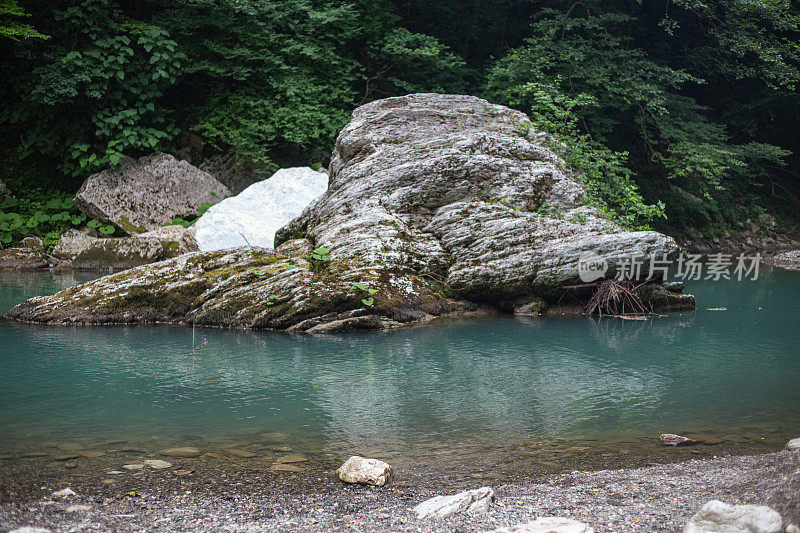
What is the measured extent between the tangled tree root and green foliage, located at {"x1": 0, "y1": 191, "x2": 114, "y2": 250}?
40.6ft

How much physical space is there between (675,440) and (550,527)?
2.36 metres

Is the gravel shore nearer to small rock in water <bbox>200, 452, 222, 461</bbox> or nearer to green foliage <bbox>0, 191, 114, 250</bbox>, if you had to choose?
small rock in water <bbox>200, 452, 222, 461</bbox>

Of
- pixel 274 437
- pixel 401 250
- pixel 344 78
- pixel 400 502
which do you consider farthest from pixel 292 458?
pixel 344 78

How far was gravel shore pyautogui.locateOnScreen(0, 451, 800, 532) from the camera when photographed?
3.18m

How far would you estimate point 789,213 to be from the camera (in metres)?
23.4

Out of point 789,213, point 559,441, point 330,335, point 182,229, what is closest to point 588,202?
point 330,335

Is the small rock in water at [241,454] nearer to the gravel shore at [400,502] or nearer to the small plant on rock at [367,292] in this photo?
the gravel shore at [400,502]

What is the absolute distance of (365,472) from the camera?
3.92 meters

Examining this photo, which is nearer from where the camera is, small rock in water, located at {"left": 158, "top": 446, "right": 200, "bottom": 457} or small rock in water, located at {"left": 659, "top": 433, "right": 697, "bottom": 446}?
small rock in water, located at {"left": 158, "top": 446, "right": 200, "bottom": 457}

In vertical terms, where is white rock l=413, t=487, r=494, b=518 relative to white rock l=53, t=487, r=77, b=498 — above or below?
above

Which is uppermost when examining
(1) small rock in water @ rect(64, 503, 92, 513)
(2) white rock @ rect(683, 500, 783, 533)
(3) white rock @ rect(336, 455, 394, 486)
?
(2) white rock @ rect(683, 500, 783, 533)

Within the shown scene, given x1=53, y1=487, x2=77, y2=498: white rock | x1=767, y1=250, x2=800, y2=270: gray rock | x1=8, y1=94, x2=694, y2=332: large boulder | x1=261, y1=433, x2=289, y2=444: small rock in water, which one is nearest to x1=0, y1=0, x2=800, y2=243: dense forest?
x1=767, y1=250, x2=800, y2=270: gray rock

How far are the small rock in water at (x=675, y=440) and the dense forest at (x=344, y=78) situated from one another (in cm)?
1006

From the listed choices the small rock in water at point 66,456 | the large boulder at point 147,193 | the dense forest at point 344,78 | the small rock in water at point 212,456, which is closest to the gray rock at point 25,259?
the dense forest at point 344,78
